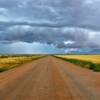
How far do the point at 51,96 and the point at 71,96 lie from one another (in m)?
0.98

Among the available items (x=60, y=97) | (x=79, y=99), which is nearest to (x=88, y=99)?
(x=79, y=99)

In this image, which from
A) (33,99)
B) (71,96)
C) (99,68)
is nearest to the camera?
(33,99)

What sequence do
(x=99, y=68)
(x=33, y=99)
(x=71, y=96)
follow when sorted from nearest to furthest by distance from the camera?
(x=33, y=99)
(x=71, y=96)
(x=99, y=68)

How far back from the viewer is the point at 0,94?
14.7 metres

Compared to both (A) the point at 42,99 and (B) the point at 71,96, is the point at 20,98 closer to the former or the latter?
(A) the point at 42,99

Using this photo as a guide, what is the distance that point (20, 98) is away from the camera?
13.2m

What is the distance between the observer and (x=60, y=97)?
1383 centimetres

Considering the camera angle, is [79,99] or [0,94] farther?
[0,94]

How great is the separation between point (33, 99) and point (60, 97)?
148cm

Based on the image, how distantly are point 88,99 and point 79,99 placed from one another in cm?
Answer: 45

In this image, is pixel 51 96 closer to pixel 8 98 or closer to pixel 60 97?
pixel 60 97

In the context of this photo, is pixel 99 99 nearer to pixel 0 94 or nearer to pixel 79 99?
pixel 79 99

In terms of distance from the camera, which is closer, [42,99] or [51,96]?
[42,99]


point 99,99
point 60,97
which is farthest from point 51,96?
point 99,99
